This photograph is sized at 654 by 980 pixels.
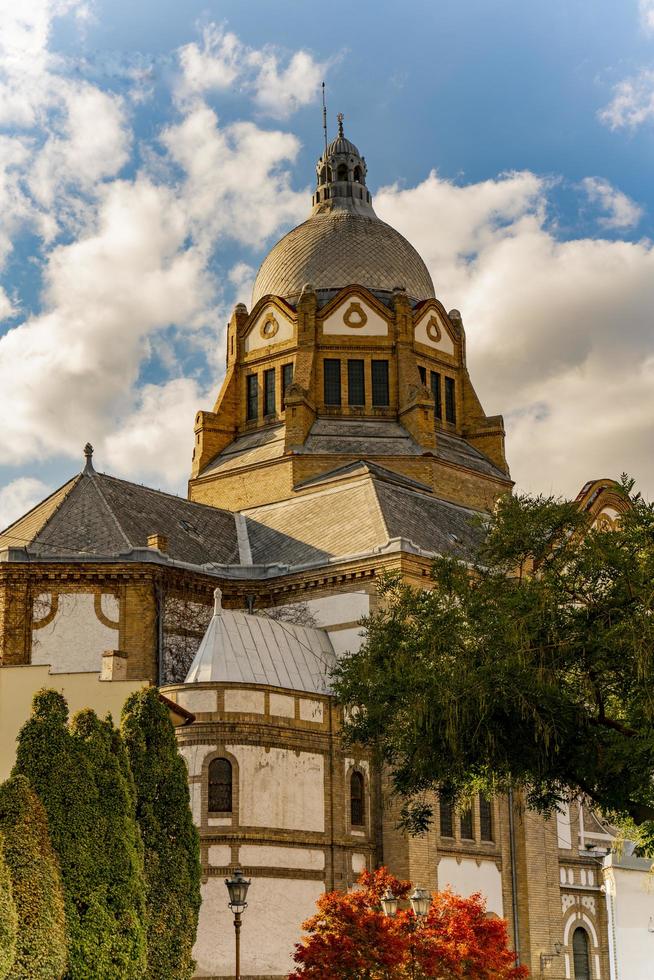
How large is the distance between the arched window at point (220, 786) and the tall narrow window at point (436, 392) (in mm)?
25977

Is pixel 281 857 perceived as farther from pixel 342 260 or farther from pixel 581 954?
→ pixel 342 260

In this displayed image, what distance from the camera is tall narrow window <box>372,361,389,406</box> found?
60656 millimetres

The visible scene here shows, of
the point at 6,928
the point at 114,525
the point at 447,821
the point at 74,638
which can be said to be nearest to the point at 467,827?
the point at 447,821

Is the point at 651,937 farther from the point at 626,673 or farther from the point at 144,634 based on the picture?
the point at 626,673

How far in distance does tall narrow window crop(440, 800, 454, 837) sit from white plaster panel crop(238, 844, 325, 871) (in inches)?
191

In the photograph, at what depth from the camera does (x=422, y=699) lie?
27734 mm

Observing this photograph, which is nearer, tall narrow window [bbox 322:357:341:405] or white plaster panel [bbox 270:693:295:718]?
white plaster panel [bbox 270:693:295:718]

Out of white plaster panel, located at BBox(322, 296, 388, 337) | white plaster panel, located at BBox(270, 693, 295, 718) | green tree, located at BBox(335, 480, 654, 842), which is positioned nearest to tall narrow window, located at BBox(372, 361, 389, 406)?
white plaster panel, located at BBox(322, 296, 388, 337)

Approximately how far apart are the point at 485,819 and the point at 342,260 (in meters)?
27.7

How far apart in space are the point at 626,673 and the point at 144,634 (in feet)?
72.5

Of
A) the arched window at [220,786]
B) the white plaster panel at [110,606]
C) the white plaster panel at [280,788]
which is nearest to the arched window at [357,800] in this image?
the white plaster panel at [280,788]

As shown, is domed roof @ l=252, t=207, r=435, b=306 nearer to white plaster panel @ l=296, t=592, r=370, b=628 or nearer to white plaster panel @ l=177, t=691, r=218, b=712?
white plaster panel @ l=296, t=592, r=370, b=628

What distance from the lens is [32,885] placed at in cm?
2131

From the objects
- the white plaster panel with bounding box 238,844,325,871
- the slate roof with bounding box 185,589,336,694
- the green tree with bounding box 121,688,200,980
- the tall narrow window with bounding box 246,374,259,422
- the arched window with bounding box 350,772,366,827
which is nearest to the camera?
the green tree with bounding box 121,688,200,980
